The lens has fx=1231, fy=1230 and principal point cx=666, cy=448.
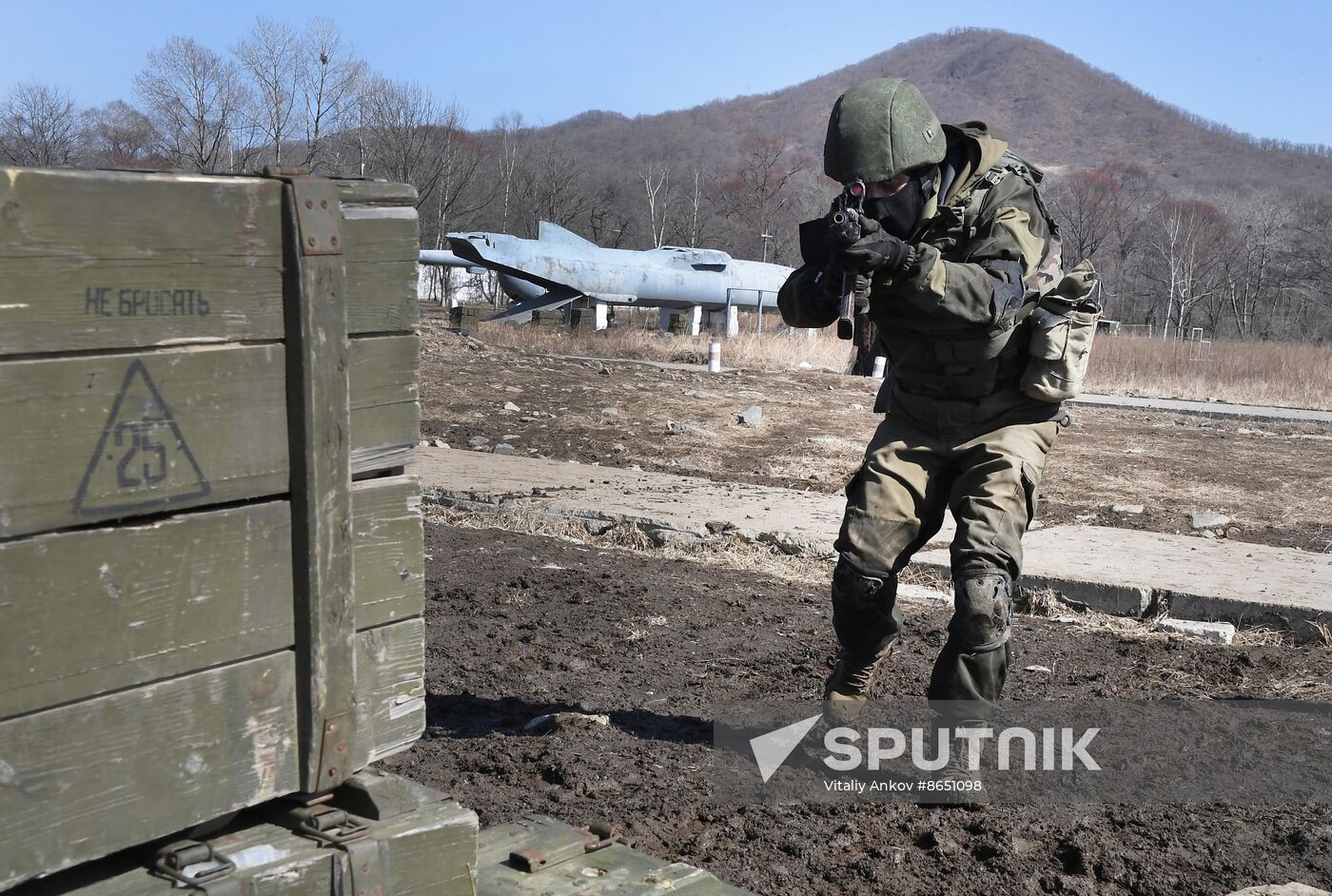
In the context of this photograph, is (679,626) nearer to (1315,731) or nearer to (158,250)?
(1315,731)

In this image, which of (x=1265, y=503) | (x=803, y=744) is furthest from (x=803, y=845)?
(x=1265, y=503)

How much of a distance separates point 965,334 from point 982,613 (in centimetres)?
81

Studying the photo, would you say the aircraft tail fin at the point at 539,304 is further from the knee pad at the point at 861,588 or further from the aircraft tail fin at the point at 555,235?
the knee pad at the point at 861,588

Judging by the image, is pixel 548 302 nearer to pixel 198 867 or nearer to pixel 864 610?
pixel 864 610

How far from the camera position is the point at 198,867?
1.92 meters

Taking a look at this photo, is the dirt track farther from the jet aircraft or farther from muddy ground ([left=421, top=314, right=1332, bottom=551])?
the jet aircraft

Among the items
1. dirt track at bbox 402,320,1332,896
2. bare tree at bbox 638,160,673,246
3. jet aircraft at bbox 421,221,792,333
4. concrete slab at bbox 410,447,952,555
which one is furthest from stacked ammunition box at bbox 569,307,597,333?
bare tree at bbox 638,160,673,246

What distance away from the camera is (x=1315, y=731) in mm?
3973

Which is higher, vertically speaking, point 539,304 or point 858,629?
point 858,629

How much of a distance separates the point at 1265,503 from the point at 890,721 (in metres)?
6.59

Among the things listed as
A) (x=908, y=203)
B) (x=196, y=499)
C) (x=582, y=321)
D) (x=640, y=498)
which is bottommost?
(x=582, y=321)

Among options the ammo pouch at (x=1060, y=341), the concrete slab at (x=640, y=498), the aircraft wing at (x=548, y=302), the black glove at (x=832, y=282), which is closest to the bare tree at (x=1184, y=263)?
the aircraft wing at (x=548, y=302)

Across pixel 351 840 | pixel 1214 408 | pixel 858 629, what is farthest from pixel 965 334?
pixel 1214 408

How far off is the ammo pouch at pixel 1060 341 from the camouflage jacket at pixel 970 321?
0.14 ft
